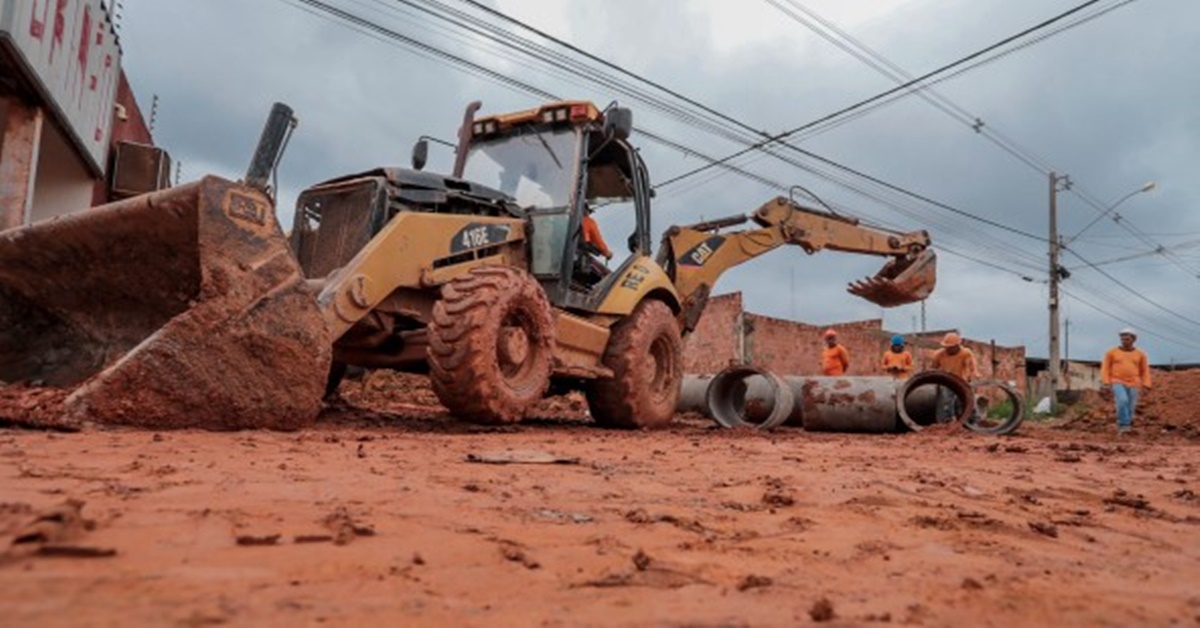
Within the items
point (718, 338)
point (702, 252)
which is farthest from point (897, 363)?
point (718, 338)

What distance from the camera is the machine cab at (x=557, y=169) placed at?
23.7ft

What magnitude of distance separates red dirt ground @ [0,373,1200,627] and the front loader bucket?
0.26 metres

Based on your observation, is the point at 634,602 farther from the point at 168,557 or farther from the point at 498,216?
the point at 498,216

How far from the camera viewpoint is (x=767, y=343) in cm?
2073

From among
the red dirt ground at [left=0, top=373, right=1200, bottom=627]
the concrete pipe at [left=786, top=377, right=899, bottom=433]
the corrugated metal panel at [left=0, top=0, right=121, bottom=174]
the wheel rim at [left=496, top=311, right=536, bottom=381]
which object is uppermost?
the corrugated metal panel at [left=0, top=0, right=121, bottom=174]

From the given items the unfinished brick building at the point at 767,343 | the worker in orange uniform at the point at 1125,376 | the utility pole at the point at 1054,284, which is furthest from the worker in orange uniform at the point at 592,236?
the utility pole at the point at 1054,284

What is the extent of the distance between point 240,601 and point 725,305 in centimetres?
1941

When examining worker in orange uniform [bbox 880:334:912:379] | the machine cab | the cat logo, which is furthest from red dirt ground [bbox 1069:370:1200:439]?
the machine cab

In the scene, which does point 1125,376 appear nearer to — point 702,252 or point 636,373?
point 702,252

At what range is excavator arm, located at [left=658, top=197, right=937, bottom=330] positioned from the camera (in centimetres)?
936

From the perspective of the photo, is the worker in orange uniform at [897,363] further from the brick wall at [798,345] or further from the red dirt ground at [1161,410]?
the brick wall at [798,345]

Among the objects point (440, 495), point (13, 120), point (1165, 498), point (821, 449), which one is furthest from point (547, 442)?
point (13, 120)

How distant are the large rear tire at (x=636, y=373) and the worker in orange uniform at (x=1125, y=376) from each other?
264 inches

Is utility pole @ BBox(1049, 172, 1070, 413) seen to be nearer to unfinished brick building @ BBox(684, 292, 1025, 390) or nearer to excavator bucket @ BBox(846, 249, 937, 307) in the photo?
unfinished brick building @ BBox(684, 292, 1025, 390)
